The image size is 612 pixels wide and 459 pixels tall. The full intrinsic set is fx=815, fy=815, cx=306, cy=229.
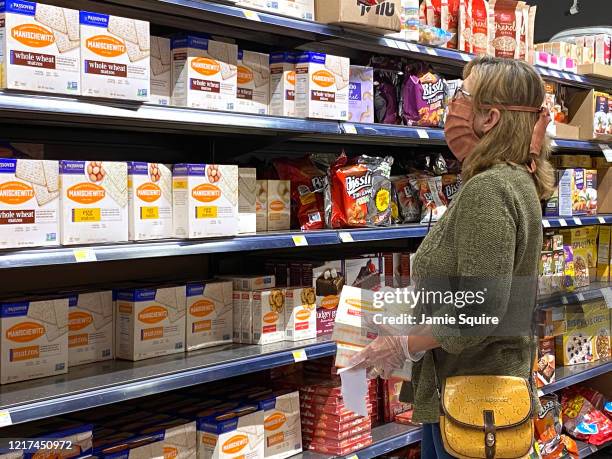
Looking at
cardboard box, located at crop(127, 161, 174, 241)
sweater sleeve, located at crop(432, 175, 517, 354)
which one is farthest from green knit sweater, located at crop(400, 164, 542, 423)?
cardboard box, located at crop(127, 161, 174, 241)

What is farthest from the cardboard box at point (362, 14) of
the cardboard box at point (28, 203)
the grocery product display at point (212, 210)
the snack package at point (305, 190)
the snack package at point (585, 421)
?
the snack package at point (585, 421)

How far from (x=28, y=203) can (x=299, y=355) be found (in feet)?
4.02

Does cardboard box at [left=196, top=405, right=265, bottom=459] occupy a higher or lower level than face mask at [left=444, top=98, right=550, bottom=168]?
lower

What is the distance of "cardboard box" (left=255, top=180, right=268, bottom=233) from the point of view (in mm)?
3189

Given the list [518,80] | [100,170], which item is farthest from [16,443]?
[518,80]

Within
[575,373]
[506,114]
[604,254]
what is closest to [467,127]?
[506,114]

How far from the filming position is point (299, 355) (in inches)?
122

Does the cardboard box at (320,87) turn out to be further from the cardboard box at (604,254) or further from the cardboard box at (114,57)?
the cardboard box at (604,254)

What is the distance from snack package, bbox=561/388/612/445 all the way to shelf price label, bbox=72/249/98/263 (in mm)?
3385

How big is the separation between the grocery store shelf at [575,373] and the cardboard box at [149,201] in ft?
8.45

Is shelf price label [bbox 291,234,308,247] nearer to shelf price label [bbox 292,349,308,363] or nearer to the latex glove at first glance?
shelf price label [bbox 292,349,308,363]

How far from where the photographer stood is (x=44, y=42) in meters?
2.32

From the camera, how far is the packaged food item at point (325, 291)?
337 cm

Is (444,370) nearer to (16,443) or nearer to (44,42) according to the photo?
(16,443)
